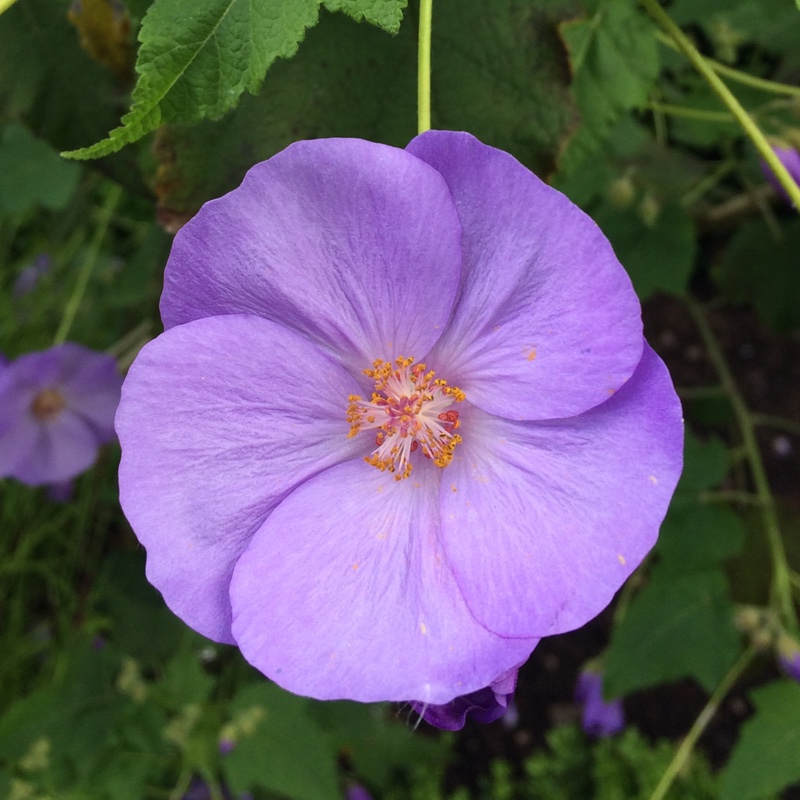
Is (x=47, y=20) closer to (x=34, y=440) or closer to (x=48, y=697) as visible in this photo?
(x=34, y=440)

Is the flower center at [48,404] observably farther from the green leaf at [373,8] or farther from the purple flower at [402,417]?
the green leaf at [373,8]

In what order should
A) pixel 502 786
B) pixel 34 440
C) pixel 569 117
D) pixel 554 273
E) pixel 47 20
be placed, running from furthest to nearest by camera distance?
pixel 502 786, pixel 34 440, pixel 47 20, pixel 569 117, pixel 554 273

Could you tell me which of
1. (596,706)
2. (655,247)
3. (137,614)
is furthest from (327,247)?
(596,706)

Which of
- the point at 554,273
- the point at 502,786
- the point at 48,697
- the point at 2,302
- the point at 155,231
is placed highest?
the point at 554,273

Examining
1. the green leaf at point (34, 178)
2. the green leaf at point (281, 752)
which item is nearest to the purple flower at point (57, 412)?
the green leaf at point (34, 178)

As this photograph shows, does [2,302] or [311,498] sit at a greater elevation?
[311,498]

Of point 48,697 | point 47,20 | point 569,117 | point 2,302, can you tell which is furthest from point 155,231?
point 2,302
